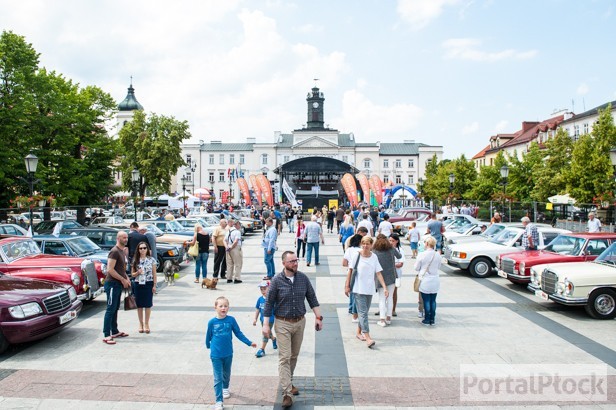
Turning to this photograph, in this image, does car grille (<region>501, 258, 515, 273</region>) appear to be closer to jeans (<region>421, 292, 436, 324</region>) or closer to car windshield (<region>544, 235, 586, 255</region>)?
car windshield (<region>544, 235, 586, 255</region>)

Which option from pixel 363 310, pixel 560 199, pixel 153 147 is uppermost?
pixel 153 147

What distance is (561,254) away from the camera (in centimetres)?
1281

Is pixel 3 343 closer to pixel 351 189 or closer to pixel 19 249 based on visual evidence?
pixel 19 249

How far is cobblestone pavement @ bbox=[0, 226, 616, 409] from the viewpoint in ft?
20.6

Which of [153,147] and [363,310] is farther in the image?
[153,147]

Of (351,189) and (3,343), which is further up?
(351,189)

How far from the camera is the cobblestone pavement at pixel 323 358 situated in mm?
6270

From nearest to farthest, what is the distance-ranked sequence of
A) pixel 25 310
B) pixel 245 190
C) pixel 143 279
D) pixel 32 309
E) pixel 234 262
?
pixel 25 310 < pixel 32 309 < pixel 143 279 < pixel 234 262 < pixel 245 190

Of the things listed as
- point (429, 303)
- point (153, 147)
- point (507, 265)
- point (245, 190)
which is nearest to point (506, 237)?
point (507, 265)

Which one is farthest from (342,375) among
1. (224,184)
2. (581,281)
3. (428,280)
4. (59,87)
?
(224,184)

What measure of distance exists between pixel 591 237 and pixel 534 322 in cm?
390

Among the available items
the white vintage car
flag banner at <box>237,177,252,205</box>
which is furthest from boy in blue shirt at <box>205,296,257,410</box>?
flag banner at <box>237,177,252,205</box>

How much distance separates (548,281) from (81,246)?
37.9 feet

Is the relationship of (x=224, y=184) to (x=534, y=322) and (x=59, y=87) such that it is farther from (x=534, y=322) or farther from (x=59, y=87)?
(x=534, y=322)
